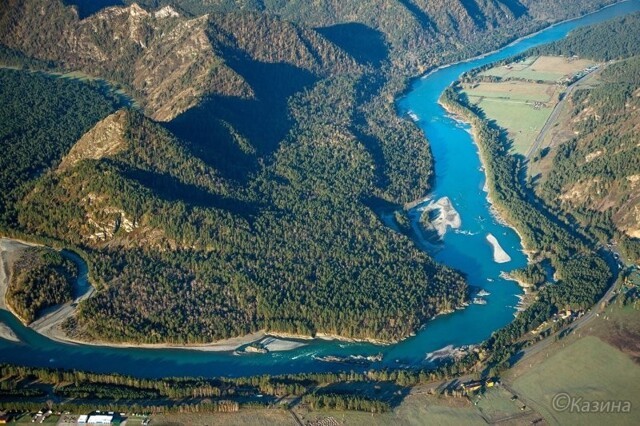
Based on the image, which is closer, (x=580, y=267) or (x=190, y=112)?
(x=580, y=267)

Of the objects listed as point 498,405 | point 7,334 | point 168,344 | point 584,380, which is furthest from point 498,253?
point 7,334

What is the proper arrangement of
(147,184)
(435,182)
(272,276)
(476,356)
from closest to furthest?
(476,356), (272,276), (147,184), (435,182)

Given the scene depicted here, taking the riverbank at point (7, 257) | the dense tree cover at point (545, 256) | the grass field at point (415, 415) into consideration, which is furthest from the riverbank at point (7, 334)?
the dense tree cover at point (545, 256)

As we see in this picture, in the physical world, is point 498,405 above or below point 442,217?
below

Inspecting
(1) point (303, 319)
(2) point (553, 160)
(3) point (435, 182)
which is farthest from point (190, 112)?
(2) point (553, 160)

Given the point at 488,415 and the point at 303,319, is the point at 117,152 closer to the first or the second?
the point at 303,319

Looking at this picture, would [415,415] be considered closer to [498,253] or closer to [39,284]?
[498,253]
